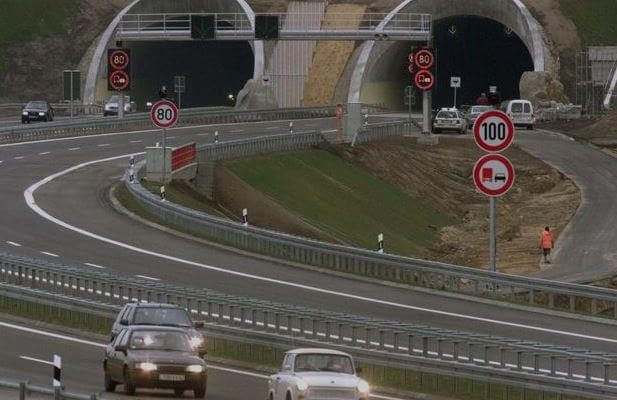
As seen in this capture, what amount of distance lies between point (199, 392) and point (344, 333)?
8413mm

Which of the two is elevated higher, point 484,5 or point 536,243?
point 484,5

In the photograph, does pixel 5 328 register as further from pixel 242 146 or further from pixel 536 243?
pixel 242 146

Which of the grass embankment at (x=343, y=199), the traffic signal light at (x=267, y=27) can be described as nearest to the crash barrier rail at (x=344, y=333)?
the grass embankment at (x=343, y=199)

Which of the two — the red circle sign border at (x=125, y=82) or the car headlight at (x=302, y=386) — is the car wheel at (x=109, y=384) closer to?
the car headlight at (x=302, y=386)

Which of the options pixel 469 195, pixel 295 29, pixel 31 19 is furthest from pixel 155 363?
pixel 31 19

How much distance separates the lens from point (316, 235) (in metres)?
56.4

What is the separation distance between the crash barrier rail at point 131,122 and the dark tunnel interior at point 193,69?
16.2 metres

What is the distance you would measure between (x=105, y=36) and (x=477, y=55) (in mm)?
25438

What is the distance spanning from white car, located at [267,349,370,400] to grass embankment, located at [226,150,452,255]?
34586 mm

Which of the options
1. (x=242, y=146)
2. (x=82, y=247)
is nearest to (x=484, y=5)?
(x=242, y=146)

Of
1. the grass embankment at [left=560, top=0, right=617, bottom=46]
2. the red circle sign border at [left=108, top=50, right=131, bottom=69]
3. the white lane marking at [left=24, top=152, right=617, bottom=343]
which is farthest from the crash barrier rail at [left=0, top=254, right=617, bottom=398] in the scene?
the grass embankment at [left=560, top=0, right=617, bottom=46]

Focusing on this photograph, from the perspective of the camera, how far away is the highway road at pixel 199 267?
1374 inches

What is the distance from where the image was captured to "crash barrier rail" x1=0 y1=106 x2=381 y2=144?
7888 cm

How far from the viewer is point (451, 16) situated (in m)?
115
